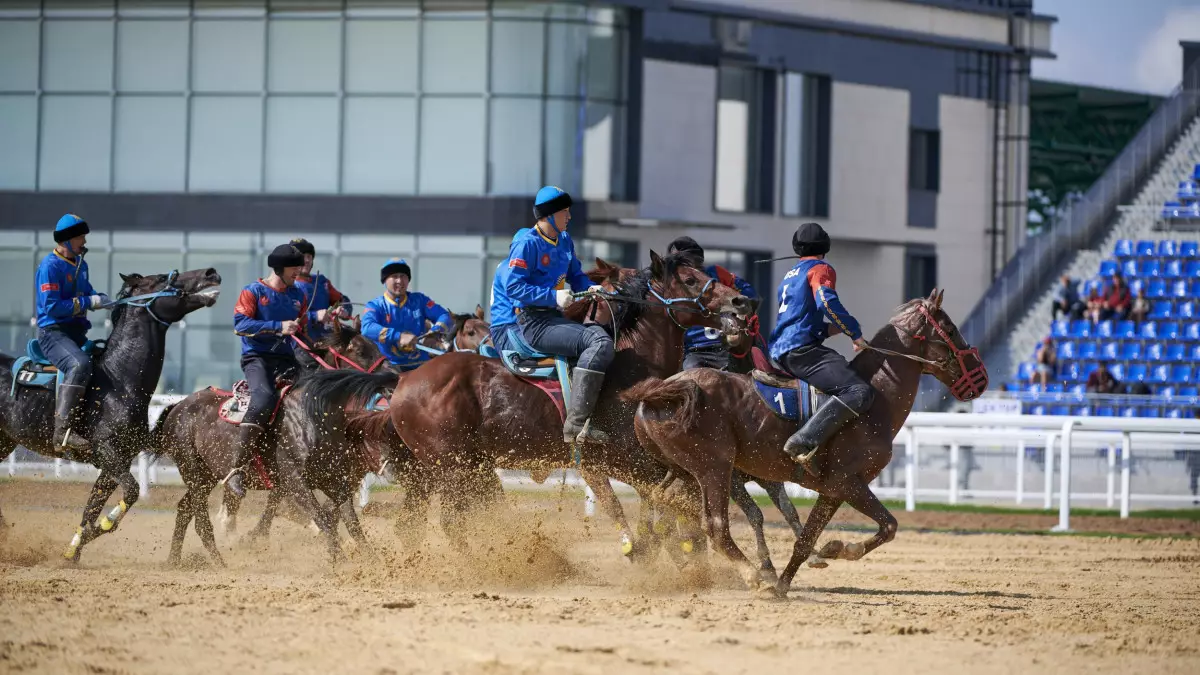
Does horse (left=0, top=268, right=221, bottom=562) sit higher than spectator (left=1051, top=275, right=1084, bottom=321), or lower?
lower

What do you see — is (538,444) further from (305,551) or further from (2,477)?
(2,477)

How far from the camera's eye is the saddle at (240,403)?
11250 millimetres

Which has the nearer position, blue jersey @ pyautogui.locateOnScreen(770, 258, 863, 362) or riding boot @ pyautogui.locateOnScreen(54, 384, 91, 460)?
blue jersey @ pyautogui.locateOnScreen(770, 258, 863, 362)

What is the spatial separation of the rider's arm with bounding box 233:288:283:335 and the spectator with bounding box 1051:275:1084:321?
1786cm

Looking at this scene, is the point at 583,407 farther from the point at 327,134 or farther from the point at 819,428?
the point at 327,134

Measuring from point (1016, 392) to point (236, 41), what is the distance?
1555 cm

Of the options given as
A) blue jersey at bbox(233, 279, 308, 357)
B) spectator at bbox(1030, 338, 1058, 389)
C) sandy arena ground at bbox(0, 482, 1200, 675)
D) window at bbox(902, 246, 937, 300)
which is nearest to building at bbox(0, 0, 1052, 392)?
window at bbox(902, 246, 937, 300)

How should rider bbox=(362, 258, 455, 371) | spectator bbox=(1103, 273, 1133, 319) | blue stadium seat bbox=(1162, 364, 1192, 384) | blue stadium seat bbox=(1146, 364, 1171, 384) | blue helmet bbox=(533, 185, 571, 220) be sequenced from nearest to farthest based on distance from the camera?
blue helmet bbox=(533, 185, 571, 220) < rider bbox=(362, 258, 455, 371) < blue stadium seat bbox=(1162, 364, 1192, 384) < blue stadium seat bbox=(1146, 364, 1171, 384) < spectator bbox=(1103, 273, 1133, 319)

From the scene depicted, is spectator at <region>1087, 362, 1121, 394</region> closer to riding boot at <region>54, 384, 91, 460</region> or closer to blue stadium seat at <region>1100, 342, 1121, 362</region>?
blue stadium seat at <region>1100, 342, 1121, 362</region>

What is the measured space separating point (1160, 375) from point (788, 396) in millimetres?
16376

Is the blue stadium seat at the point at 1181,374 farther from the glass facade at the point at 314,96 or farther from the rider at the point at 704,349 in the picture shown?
the rider at the point at 704,349

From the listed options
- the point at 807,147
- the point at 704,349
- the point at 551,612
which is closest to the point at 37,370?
the point at 704,349

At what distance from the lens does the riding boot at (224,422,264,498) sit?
36.6 ft

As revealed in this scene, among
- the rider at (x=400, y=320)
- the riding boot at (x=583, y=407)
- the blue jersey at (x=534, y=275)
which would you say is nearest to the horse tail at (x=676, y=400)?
the riding boot at (x=583, y=407)
